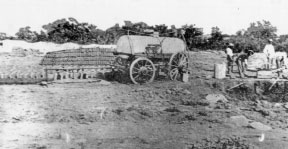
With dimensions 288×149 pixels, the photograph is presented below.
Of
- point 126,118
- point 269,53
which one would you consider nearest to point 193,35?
point 269,53

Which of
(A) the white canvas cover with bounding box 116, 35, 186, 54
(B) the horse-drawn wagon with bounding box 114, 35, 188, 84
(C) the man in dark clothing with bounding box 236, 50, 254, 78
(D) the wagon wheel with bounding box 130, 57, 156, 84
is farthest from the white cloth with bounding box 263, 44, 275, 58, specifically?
(D) the wagon wheel with bounding box 130, 57, 156, 84

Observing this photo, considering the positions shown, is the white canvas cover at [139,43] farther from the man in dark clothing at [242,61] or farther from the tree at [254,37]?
the tree at [254,37]

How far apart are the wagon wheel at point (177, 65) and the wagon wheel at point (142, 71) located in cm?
Answer: 88

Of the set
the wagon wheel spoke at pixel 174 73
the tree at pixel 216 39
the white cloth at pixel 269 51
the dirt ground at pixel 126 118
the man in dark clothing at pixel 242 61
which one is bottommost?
the dirt ground at pixel 126 118

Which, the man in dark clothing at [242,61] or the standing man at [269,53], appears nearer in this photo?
the man in dark clothing at [242,61]

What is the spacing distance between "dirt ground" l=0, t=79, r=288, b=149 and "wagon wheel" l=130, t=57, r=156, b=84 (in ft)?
1.89

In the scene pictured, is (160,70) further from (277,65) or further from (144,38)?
(277,65)

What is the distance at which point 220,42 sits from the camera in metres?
Answer: 18.8

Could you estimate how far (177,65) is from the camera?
40.2 ft

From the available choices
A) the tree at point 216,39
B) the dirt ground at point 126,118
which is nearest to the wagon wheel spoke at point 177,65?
the dirt ground at point 126,118

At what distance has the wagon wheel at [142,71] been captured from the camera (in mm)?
11113

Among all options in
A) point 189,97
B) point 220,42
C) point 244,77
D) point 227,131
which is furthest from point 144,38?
point 220,42

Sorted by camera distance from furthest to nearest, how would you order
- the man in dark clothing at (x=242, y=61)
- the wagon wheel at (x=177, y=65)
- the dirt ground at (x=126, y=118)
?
the man in dark clothing at (x=242, y=61)
the wagon wheel at (x=177, y=65)
the dirt ground at (x=126, y=118)

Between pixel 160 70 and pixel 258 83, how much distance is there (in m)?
3.61
